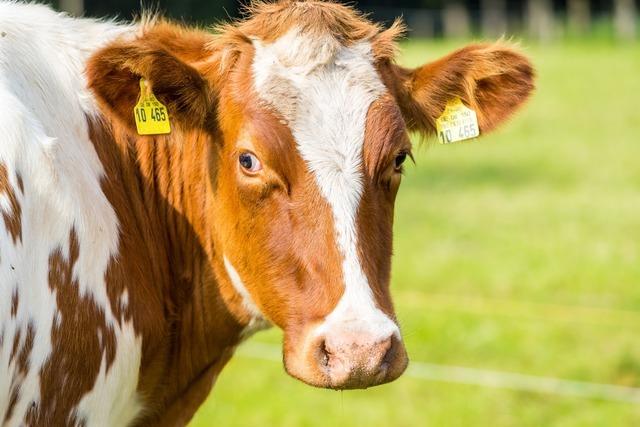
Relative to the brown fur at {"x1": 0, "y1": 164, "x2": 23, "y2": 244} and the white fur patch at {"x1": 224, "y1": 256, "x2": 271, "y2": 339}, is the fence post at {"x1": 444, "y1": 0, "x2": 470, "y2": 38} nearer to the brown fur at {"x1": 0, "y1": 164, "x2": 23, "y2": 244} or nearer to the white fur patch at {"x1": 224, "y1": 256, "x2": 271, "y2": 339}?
the white fur patch at {"x1": 224, "y1": 256, "x2": 271, "y2": 339}

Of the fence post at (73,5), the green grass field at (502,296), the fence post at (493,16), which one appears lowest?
the fence post at (493,16)

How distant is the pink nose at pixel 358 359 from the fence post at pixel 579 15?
39.8 metres

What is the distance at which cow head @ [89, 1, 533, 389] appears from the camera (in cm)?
364

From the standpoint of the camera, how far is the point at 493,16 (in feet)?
154

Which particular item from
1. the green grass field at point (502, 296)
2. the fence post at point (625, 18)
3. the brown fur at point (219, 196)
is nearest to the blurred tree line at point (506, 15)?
the fence post at point (625, 18)

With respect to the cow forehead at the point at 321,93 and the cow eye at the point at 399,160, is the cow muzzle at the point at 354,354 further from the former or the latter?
the cow eye at the point at 399,160

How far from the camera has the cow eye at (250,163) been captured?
12.7ft

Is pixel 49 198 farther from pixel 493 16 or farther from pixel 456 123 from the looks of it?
pixel 493 16

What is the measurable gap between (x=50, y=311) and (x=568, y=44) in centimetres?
3769

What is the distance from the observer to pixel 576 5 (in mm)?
46438

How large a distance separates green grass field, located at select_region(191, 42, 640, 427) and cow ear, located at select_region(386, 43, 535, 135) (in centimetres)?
36

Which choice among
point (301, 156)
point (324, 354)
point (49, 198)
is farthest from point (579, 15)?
point (49, 198)

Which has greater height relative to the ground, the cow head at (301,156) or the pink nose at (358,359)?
the cow head at (301,156)

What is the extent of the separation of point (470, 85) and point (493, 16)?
43.6 metres
